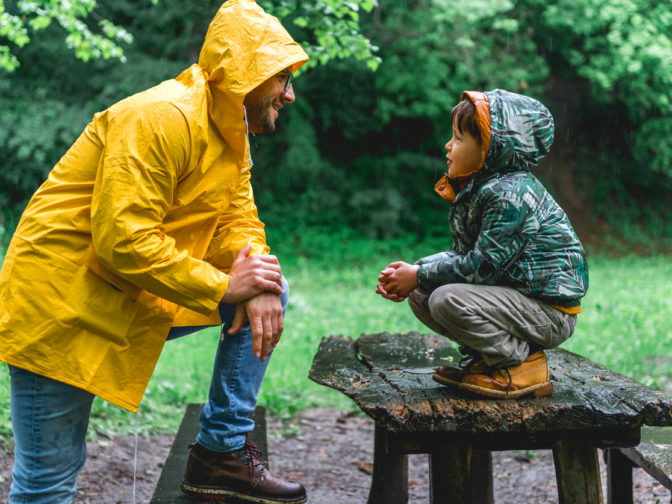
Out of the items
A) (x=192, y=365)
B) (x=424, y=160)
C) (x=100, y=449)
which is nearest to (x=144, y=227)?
(x=100, y=449)

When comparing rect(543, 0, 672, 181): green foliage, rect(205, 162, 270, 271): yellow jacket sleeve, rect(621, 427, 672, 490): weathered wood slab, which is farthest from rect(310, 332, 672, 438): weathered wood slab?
rect(543, 0, 672, 181): green foliage

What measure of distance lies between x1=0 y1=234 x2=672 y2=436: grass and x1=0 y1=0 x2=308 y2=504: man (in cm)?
199

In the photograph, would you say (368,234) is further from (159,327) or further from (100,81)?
(159,327)

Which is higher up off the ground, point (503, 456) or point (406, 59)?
point (406, 59)

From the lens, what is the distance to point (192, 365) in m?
5.86

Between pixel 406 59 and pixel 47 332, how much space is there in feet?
44.5

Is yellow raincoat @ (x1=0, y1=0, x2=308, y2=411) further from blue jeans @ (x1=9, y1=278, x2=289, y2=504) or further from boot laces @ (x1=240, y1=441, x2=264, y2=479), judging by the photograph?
boot laces @ (x1=240, y1=441, x2=264, y2=479)

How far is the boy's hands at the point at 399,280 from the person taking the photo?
8.05 ft

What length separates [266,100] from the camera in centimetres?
247

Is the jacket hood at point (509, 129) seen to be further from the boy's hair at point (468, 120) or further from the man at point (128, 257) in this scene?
the man at point (128, 257)

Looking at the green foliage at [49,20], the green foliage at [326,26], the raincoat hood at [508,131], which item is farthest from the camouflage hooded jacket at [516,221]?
the green foliage at [49,20]

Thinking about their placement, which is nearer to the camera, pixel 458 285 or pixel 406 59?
pixel 458 285

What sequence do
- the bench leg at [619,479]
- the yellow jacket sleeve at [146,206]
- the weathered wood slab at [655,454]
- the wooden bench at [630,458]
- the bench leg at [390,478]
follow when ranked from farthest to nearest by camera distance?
1. the bench leg at [390,478]
2. the bench leg at [619,479]
3. the wooden bench at [630,458]
4. the weathered wood slab at [655,454]
5. the yellow jacket sleeve at [146,206]

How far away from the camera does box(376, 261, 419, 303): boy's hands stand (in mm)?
2455
